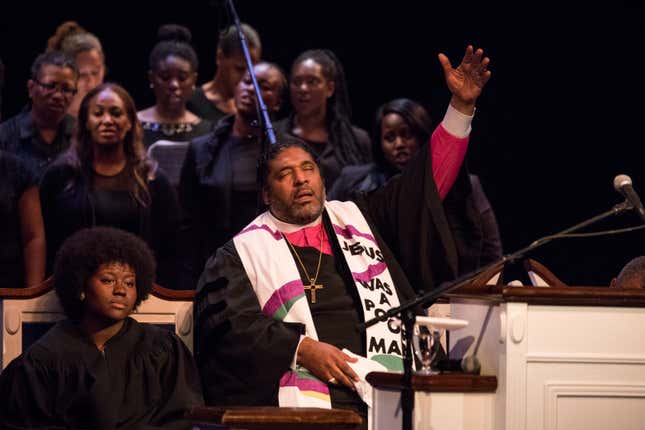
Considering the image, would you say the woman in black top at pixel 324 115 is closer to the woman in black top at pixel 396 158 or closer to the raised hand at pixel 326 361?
the woman in black top at pixel 396 158

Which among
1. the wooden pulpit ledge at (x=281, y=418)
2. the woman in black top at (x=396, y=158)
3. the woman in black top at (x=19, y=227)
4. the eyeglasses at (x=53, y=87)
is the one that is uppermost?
the eyeglasses at (x=53, y=87)

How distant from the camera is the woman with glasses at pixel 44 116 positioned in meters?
6.70

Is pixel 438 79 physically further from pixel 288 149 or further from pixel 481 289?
pixel 481 289

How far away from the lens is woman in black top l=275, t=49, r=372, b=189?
7.24 metres

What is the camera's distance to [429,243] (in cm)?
550

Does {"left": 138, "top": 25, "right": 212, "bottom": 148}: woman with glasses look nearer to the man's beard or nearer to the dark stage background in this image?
the dark stage background

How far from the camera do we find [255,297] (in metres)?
5.32

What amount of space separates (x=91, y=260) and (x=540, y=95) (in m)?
4.25

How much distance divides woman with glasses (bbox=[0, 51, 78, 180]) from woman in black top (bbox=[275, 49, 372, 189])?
1266 mm

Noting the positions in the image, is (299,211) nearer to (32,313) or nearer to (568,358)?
(32,313)

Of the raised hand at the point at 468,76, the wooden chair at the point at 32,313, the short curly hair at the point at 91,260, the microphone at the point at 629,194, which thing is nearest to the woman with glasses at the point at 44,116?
the wooden chair at the point at 32,313

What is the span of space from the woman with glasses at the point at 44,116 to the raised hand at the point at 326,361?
2238mm

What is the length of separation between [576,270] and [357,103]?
2021 mm

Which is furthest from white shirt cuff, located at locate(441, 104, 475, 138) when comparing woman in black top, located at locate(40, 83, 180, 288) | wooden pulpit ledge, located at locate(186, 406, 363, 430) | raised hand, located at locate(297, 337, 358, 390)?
wooden pulpit ledge, located at locate(186, 406, 363, 430)
